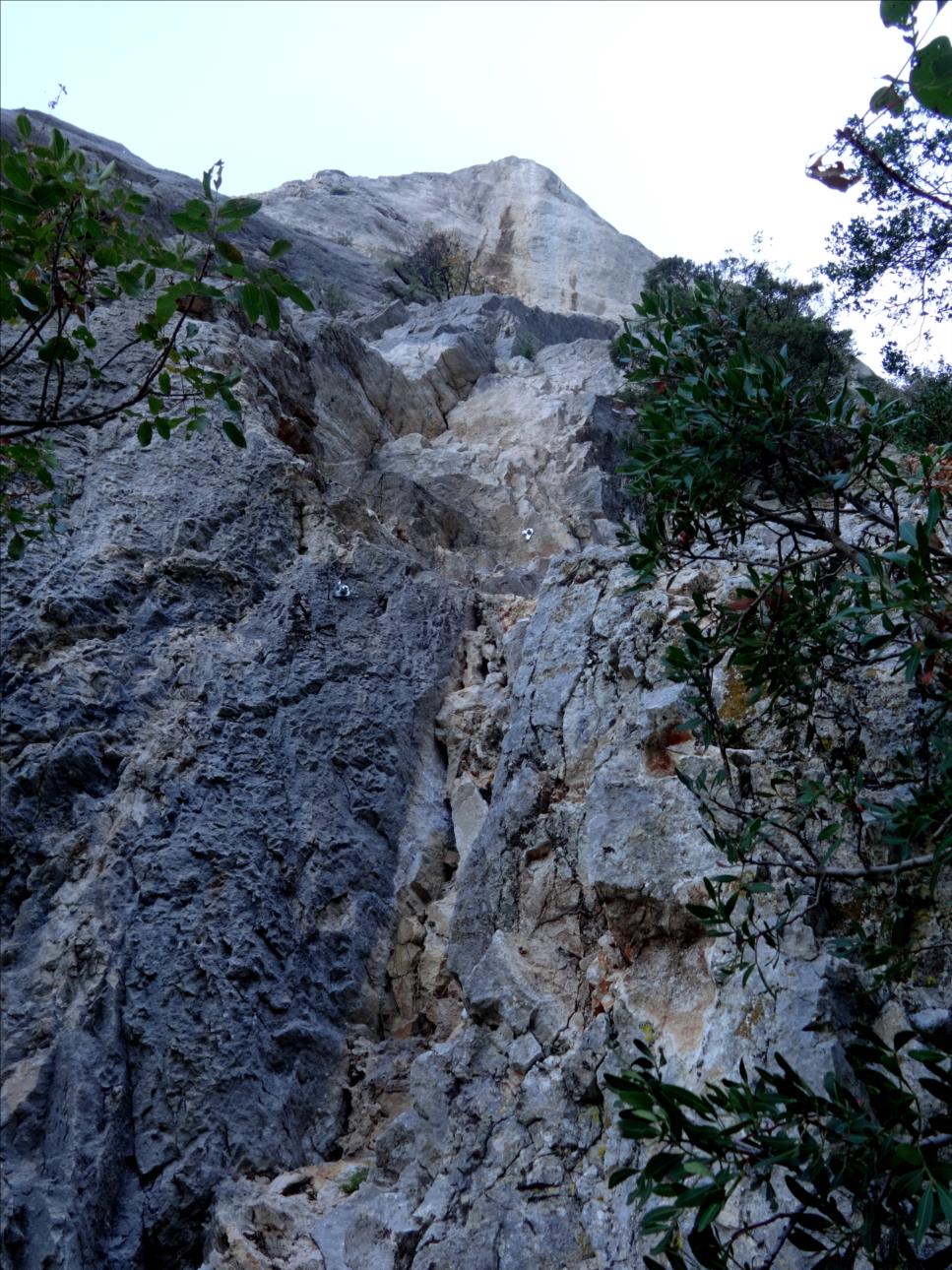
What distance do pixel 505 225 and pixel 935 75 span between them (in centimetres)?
4016

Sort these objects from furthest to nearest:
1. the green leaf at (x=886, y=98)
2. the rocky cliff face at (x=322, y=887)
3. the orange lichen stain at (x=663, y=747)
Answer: the orange lichen stain at (x=663, y=747), the rocky cliff face at (x=322, y=887), the green leaf at (x=886, y=98)

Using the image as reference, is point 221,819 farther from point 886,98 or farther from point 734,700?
point 886,98

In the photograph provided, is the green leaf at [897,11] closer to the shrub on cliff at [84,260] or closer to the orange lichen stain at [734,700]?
the shrub on cliff at [84,260]

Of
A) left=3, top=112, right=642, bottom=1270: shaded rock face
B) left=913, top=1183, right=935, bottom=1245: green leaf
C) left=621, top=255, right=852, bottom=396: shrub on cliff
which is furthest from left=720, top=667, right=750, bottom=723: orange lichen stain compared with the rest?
left=621, top=255, right=852, bottom=396: shrub on cliff

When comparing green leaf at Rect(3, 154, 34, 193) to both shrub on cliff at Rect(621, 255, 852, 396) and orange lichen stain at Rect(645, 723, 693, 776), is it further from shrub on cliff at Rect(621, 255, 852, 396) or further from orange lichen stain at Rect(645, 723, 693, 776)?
shrub on cliff at Rect(621, 255, 852, 396)

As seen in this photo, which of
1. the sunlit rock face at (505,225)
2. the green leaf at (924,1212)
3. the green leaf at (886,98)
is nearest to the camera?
the green leaf at (924,1212)

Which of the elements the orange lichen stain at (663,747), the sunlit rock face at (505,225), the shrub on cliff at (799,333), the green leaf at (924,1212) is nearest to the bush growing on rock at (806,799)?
the green leaf at (924,1212)

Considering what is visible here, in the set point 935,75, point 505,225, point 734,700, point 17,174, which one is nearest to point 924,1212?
point 935,75

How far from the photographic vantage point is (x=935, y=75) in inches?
116

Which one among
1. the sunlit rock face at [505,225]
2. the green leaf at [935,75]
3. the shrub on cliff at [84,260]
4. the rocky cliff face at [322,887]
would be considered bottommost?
the rocky cliff face at [322,887]

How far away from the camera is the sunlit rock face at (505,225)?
36.8 metres

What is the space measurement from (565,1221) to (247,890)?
4.32 m

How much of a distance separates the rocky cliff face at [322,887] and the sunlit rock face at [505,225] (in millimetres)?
24235

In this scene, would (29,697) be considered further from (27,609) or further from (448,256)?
(448,256)
